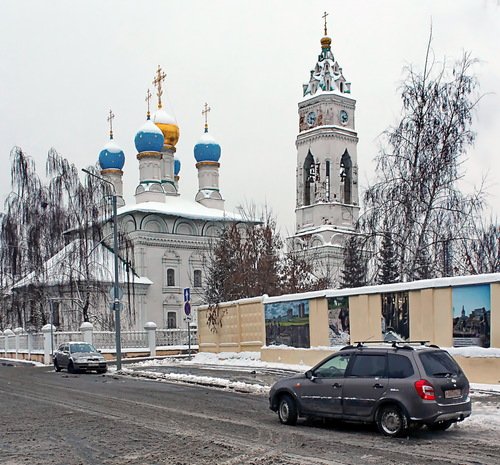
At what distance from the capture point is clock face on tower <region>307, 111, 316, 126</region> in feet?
230

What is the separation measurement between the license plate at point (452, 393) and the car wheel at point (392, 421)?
0.73 m

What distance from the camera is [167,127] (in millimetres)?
67062

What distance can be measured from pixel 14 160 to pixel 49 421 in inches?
1346

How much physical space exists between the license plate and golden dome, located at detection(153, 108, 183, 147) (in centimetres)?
5677

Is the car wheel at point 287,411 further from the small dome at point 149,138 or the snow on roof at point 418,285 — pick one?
the small dome at point 149,138

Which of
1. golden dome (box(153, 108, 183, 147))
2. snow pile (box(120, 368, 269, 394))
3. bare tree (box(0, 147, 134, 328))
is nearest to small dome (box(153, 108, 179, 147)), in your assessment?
golden dome (box(153, 108, 183, 147))

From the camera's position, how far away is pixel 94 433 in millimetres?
12508

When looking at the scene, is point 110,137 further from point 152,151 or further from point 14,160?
point 14,160

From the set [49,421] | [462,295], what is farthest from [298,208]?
[49,421]

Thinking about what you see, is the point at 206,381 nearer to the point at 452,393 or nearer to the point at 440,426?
the point at 440,426

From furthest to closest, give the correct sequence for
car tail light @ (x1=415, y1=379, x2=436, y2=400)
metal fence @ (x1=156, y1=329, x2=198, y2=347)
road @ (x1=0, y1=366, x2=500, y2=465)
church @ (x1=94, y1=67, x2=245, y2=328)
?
1. church @ (x1=94, y1=67, x2=245, y2=328)
2. metal fence @ (x1=156, y1=329, x2=198, y2=347)
3. car tail light @ (x1=415, y1=379, x2=436, y2=400)
4. road @ (x1=0, y1=366, x2=500, y2=465)

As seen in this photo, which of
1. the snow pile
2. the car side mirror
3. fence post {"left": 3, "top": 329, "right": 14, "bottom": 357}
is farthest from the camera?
fence post {"left": 3, "top": 329, "right": 14, "bottom": 357}

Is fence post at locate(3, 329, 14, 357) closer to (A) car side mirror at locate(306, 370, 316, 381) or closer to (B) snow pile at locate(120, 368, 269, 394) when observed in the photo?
(B) snow pile at locate(120, 368, 269, 394)

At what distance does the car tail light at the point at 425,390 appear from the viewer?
11.3 m
